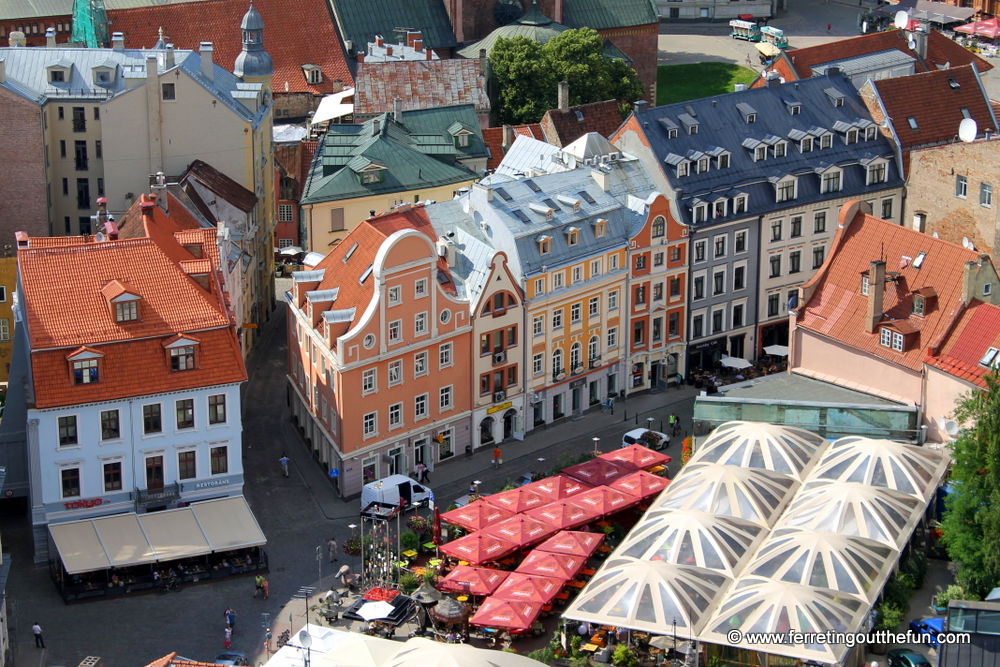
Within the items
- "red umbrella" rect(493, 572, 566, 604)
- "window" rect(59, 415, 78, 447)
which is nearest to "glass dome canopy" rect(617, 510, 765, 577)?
"red umbrella" rect(493, 572, 566, 604)

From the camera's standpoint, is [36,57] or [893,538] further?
[36,57]

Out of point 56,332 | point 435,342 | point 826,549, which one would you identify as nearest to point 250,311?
point 435,342

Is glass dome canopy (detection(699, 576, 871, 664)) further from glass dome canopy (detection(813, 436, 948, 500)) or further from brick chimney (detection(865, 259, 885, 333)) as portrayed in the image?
brick chimney (detection(865, 259, 885, 333))

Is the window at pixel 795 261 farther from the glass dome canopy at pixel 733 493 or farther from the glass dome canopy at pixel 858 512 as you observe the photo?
the glass dome canopy at pixel 858 512

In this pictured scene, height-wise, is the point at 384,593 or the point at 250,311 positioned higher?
the point at 250,311

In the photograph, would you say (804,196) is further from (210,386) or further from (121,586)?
(121,586)

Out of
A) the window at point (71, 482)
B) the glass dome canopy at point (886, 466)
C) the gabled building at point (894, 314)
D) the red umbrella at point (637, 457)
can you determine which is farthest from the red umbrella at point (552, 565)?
the window at point (71, 482)
